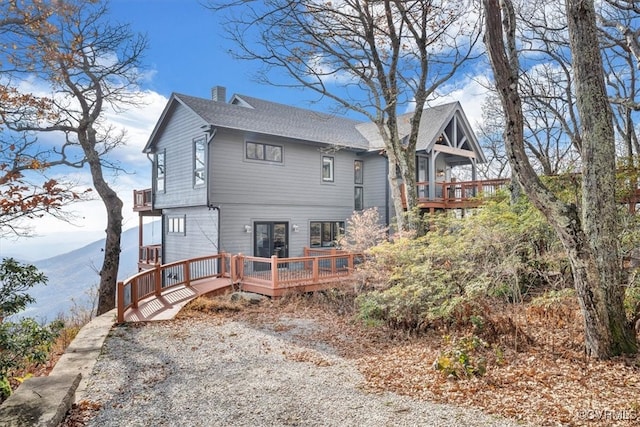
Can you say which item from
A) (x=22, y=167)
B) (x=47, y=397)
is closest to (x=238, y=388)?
(x=47, y=397)

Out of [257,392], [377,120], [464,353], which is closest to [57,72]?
[377,120]

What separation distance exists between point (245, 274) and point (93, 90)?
9.10 m

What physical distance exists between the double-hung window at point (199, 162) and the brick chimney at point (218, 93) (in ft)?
16.1

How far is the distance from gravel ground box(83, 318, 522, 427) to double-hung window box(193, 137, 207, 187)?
756cm

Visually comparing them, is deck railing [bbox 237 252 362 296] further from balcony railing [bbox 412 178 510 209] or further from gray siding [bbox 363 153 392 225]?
balcony railing [bbox 412 178 510 209]

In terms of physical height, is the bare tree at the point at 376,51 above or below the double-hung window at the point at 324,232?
above

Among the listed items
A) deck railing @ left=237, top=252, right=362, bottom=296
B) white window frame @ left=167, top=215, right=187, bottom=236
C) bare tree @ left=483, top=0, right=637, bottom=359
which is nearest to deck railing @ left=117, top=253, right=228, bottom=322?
deck railing @ left=237, top=252, right=362, bottom=296

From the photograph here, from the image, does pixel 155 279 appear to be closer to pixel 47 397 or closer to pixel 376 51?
pixel 47 397

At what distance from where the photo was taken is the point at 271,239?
15.1 metres

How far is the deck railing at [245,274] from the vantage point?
397 inches

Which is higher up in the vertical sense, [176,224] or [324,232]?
[176,224]

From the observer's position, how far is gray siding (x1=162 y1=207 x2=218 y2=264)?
1402 cm

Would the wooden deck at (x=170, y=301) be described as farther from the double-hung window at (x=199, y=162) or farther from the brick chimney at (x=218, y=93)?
the brick chimney at (x=218, y=93)

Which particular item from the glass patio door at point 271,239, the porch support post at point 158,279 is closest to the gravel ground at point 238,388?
the porch support post at point 158,279
